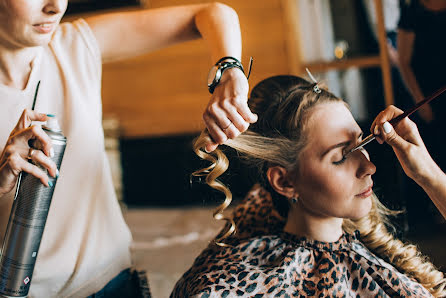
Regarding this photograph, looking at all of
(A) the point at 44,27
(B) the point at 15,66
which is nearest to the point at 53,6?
(A) the point at 44,27

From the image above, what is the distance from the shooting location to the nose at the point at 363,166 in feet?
3.42

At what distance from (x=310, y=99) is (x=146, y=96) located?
7.78ft

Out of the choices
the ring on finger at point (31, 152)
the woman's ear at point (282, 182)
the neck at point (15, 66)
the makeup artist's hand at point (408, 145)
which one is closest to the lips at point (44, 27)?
the neck at point (15, 66)

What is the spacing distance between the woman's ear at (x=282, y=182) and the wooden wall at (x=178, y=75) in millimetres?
1929

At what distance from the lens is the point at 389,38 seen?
218 cm

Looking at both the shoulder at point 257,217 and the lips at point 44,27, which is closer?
the lips at point 44,27

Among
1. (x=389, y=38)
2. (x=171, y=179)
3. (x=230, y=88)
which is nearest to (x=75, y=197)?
(x=230, y=88)

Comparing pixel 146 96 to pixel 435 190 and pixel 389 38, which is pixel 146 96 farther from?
pixel 435 190

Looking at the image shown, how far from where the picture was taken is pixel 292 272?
3.51ft

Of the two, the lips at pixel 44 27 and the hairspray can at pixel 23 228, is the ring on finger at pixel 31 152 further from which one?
the lips at pixel 44 27

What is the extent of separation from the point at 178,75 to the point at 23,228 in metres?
2.46

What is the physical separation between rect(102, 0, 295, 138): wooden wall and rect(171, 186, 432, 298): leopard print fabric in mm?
1995

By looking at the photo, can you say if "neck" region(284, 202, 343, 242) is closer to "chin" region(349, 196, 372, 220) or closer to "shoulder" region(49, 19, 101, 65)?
"chin" region(349, 196, 372, 220)

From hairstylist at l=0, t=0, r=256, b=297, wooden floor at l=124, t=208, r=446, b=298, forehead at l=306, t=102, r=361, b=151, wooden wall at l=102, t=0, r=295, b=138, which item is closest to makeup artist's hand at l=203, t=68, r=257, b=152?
hairstylist at l=0, t=0, r=256, b=297
